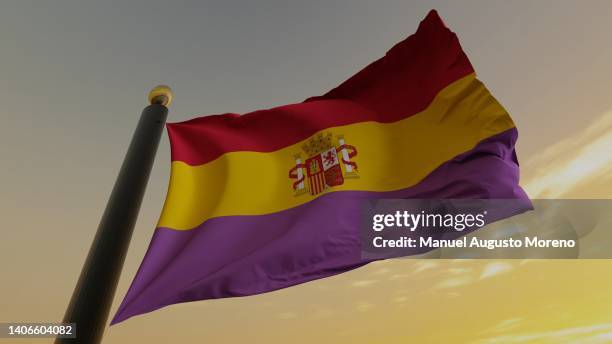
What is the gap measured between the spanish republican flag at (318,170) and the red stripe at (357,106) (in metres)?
0.01

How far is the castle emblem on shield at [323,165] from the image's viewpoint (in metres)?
5.02

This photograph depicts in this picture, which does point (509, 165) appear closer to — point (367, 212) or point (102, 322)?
point (367, 212)

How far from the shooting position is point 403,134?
532 centimetres

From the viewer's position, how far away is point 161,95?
5.25 m

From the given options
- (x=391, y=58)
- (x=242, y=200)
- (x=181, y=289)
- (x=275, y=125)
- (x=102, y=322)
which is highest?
(x=391, y=58)

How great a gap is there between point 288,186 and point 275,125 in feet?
3.62

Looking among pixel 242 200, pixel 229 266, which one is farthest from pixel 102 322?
pixel 242 200

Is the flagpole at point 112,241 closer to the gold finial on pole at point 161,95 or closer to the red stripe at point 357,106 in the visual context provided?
the gold finial on pole at point 161,95

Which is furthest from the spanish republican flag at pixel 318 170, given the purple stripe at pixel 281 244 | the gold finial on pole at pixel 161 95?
the gold finial on pole at pixel 161 95

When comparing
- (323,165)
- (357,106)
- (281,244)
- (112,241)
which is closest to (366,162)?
(323,165)

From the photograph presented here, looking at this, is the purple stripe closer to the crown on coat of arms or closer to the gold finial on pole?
the crown on coat of arms

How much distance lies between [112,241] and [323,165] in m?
2.55

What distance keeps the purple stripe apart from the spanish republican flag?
1 centimetres

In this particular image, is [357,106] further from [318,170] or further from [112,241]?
[112,241]
